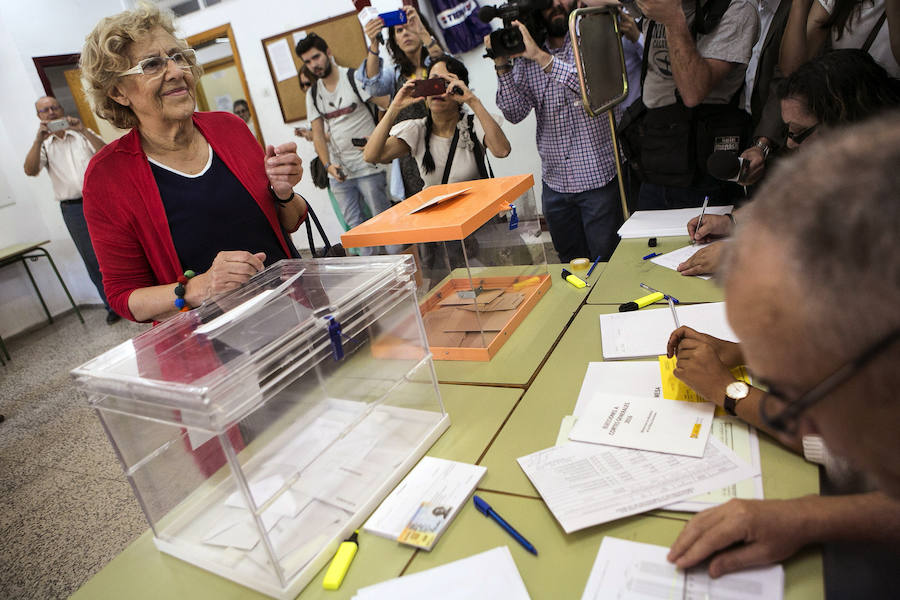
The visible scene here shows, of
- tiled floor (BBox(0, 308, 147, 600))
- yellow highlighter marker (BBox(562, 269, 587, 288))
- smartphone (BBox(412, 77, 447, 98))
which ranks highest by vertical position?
smartphone (BBox(412, 77, 447, 98))

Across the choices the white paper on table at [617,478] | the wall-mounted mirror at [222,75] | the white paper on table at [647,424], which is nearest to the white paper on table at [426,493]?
the white paper on table at [617,478]

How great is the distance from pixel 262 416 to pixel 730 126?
1.98 metres

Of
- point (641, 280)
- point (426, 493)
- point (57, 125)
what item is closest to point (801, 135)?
point (641, 280)

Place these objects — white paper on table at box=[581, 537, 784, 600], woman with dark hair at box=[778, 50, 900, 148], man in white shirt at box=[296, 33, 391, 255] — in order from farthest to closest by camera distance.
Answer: man in white shirt at box=[296, 33, 391, 255], woman with dark hair at box=[778, 50, 900, 148], white paper on table at box=[581, 537, 784, 600]

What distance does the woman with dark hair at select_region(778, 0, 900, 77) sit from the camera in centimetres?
A: 174

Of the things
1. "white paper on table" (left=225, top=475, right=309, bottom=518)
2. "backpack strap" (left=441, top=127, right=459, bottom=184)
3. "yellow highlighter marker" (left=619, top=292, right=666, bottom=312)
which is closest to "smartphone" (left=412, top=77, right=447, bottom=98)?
"backpack strap" (left=441, top=127, right=459, bottom=184)

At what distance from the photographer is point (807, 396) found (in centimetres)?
47

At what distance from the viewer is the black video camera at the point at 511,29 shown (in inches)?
87.8

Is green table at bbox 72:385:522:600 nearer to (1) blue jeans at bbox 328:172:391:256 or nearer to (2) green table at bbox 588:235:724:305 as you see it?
(2) green table at bbox 588:235:724:305

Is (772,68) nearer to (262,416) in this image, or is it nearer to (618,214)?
(618,214)

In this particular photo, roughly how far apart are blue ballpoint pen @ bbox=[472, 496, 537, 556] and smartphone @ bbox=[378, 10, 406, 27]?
2662mm

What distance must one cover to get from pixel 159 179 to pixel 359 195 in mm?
3093

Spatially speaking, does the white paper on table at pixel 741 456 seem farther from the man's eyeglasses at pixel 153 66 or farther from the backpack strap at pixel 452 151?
the backpack strap at pixel 452 151

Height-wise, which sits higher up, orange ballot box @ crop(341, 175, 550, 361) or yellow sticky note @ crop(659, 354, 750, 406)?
orange ballot box @ crop(341, 175, 550, 361)
